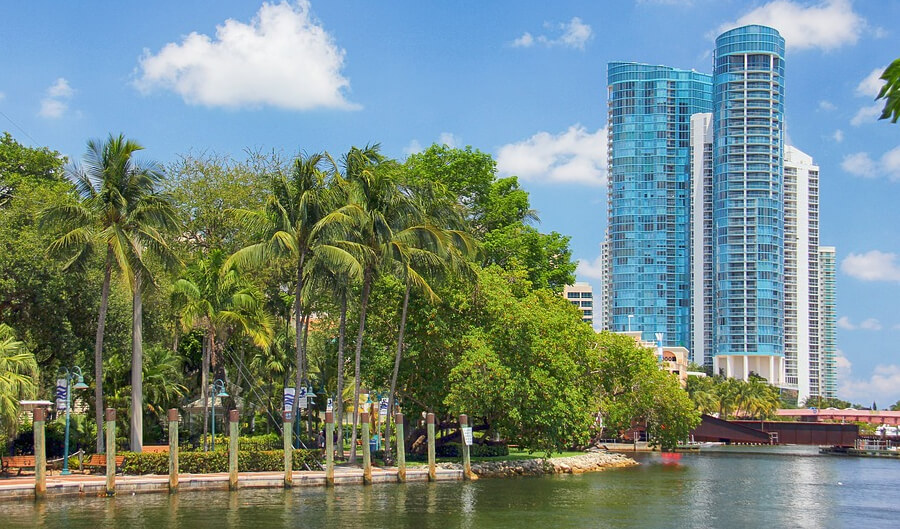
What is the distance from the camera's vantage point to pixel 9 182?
184 ft

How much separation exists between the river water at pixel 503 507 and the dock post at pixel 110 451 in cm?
49

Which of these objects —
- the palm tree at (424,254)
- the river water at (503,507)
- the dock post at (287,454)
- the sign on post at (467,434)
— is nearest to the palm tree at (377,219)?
the palm tree at (424,254)

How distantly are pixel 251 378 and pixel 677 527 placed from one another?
3614 cm

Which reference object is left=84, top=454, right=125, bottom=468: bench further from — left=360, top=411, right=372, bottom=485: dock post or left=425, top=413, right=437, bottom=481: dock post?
left=425, top=413, right=437, bottom=481: dock post

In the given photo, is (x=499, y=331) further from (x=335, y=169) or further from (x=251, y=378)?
(x=251, y=378)

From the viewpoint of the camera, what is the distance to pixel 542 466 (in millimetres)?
51344

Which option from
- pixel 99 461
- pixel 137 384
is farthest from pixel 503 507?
pixel 137 384

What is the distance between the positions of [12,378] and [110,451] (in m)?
6.03

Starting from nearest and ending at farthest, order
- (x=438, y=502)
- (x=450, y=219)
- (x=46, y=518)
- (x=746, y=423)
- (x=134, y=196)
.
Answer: (x=46, y=518)
(x=438, y=502)
(x=134, y=196)
(x=450, y=219)
(x=746, y=423)

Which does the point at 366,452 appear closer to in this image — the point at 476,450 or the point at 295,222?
the point at 295,222

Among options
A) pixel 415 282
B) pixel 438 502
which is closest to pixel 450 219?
pixel 415 282

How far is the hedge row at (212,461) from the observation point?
37.7m

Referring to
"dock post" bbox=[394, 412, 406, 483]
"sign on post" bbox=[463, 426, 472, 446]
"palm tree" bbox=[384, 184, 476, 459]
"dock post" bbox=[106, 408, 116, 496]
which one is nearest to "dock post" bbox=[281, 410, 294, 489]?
"dock post" bbox=[394, 412, 406, 483]

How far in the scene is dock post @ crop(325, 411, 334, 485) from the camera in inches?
1521
